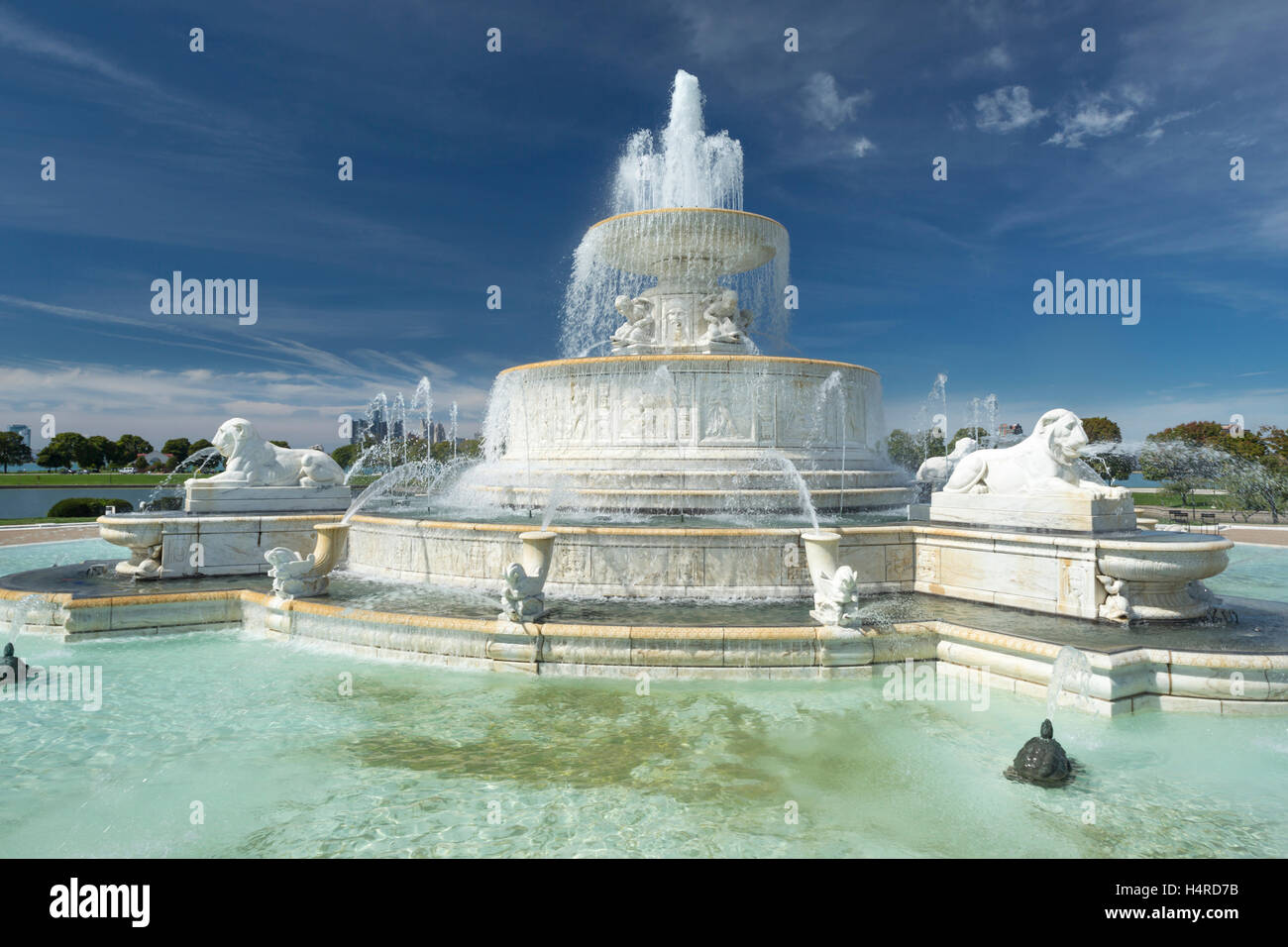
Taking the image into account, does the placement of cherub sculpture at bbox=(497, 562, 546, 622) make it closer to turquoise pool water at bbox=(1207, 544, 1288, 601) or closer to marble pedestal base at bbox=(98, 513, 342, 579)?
marble pedestal base at bbox=(98, 513, 342, 579)

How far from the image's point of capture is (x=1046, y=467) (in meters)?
10.1

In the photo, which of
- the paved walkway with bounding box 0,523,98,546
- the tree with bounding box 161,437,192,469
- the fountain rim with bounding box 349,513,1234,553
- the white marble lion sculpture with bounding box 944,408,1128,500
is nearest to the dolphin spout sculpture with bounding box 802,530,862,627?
the fountain rim with bounding box 349,513,1234,553

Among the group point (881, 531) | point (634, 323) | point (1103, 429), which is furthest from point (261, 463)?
point (1103, 429)

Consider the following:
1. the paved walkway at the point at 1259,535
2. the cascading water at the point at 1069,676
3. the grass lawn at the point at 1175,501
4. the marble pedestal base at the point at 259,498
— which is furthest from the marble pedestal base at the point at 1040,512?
the grass lawn at the point at 1175,501

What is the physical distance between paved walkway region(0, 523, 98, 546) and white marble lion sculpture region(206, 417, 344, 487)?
428 inches

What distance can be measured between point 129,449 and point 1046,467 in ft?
347

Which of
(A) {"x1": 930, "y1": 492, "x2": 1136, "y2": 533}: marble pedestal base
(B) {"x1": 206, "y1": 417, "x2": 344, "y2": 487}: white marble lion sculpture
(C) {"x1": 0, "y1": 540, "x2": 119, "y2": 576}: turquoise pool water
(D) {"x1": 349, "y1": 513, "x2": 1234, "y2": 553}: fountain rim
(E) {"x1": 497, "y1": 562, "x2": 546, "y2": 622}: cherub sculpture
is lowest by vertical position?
(C) {"x1": 0, "y1": 540, "x2": 119, "y2": 576}: turquoise pool water

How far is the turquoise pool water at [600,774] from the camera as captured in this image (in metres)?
4.43

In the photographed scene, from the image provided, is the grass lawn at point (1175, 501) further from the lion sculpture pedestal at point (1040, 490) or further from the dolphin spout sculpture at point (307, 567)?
the dolphin spout sculpture at point (307, 567)

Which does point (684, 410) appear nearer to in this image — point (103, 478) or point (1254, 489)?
point (1254, 489)

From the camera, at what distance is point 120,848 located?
169 inches

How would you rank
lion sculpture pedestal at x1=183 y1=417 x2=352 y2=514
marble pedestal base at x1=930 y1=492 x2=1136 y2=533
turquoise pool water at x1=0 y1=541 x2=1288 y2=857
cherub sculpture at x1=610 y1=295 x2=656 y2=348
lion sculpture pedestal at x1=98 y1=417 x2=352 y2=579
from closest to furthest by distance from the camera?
1. turquoise pool water at x1=0 y1=541 x2=1288 y2=857
2. marble pedestal base at x1=930 y1=492 x2=1136 y2=533
3. lion sculpture pedestal at x1=98 y1=417 x2=352 y2=579
4. lion sculpture pedestal at x1=183 y1=417 x2=352 y2=514
5. cherub sculpture at x1=610 y1=295 x2=656 y2=348

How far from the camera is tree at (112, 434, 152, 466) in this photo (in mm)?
86938

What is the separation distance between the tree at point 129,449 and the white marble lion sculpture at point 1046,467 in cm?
10377
